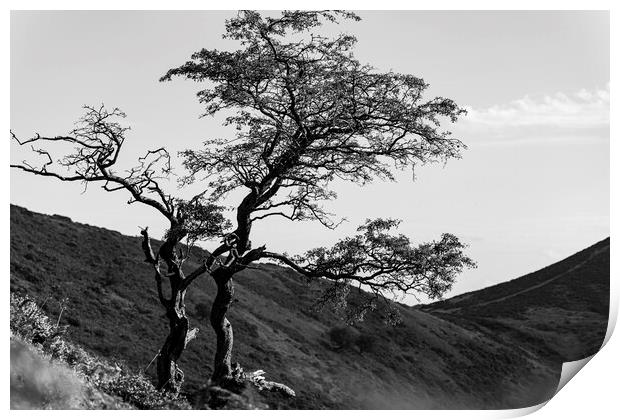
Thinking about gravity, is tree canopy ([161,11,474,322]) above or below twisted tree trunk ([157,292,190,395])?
above

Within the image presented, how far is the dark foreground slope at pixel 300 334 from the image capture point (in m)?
47.2

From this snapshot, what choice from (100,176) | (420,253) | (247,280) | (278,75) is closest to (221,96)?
(278,75)

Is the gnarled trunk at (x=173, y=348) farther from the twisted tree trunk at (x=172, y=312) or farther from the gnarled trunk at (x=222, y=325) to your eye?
the gnarled trunk at (x=222, y=325)

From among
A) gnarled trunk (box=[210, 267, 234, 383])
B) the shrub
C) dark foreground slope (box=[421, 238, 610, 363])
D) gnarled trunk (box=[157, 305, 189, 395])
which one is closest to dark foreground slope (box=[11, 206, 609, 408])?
dark foreground slope (box=[421, 238, 610, 363])

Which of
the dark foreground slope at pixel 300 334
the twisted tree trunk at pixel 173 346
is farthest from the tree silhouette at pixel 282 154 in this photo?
the dark foreground slope at pixel 300 334

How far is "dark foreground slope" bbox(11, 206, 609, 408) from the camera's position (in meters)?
47.2

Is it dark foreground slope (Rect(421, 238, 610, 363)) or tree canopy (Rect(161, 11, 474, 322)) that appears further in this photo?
dark foreground slope (Rect(421, 238, 610, 363))

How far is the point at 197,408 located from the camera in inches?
787

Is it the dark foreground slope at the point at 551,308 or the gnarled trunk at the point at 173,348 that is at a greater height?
the dark foreground slope at the point at 551,308

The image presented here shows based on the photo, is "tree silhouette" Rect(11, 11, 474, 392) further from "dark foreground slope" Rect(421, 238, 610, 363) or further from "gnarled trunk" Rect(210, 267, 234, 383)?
"dark foreground slope" Rect(421, 238, 610, 363)

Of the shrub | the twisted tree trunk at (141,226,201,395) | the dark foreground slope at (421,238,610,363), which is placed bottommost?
the shrub

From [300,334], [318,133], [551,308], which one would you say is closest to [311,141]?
[318,133]

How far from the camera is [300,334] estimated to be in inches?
2362
